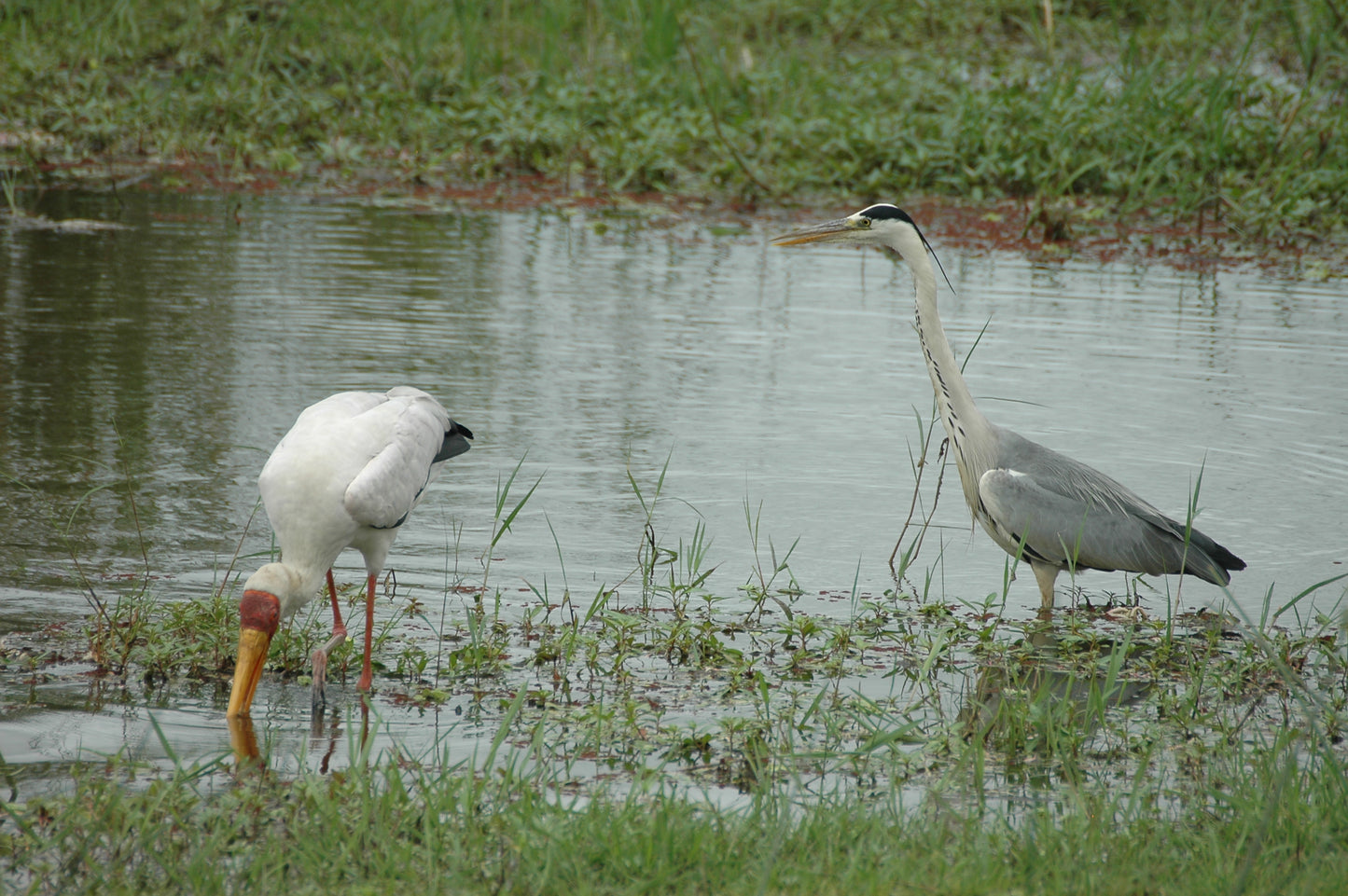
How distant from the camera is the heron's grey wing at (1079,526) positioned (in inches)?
205

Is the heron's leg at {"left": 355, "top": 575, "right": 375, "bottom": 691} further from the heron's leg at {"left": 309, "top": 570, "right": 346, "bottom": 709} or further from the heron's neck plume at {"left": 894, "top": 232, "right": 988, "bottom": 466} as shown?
the heron's neck plume at {"left": 894, "top": 232, "right": 988, "bottom": 466}

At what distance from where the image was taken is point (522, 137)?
13.5 m

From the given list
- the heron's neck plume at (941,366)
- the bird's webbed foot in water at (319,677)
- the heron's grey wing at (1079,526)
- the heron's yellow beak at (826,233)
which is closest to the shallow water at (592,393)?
the bird's webbed foot in water at (319,677)

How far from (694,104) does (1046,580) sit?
1024 cm

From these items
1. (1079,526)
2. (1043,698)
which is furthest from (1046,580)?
(1043,698)

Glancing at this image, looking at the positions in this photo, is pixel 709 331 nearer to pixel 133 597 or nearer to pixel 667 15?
pixel 133 597

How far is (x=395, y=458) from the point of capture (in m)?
4.48

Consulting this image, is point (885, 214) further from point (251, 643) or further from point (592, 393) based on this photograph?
point (251, 643)

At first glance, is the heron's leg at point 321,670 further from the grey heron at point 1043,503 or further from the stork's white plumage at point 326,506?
the grey heron at point 1043,503

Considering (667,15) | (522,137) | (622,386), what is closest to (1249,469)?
(622,386)

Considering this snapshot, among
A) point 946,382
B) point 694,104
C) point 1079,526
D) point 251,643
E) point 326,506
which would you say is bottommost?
point 251,643

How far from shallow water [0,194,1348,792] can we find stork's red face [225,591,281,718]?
0.11 meters

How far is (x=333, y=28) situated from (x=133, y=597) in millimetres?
13433

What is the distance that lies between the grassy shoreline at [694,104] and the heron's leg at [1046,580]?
22.7ft
